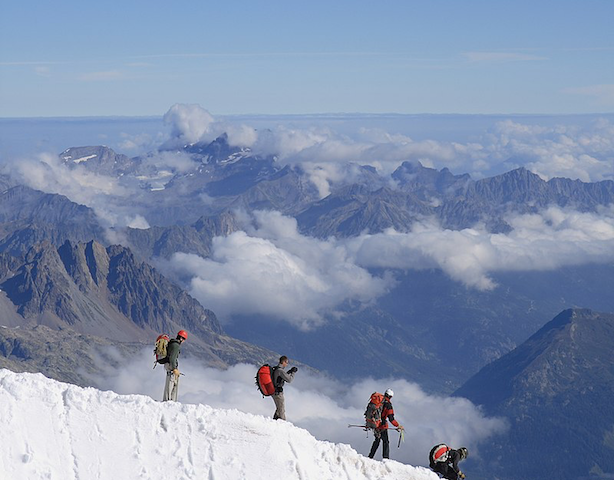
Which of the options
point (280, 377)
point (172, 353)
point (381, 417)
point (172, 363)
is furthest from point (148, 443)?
point (381, 417)

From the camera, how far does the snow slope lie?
1726 inches

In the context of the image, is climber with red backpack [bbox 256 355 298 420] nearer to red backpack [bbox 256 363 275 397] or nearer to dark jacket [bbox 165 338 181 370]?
red backpack [bbox 256 363 275 397]

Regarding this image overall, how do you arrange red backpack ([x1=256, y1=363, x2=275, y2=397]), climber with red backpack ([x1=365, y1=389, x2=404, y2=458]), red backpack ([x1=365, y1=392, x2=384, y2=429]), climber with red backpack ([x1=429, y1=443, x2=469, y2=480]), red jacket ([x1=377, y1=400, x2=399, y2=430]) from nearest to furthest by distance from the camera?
climber with red backpack ([x1=429, y1=443, x2=469, y2=480]) → red backpack ([x1=256, y1=363, x2=275, y2=397]) → red backpack ([x1=365, y1=392, x2=384, y2=429]) → climber with red backpack ([x1=365, y1=389, x2=404, y2=458]) → red jacket ([x1=377, y1=400, x2=399, y2=430])

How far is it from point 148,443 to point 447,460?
54.5ft

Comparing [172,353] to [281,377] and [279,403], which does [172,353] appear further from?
[281,377]

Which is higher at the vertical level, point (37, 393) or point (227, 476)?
point (37, 393)

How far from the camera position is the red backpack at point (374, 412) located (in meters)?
48.1

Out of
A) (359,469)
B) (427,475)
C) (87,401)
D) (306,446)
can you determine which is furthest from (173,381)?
(427,475)

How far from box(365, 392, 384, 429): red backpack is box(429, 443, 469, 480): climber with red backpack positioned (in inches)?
147

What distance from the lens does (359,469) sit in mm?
46969

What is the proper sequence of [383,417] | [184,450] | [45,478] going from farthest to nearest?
[383,417] < [184,450] < [45,478]

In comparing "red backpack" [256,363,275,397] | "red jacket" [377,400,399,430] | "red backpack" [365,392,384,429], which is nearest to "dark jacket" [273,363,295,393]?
"red backpack" [256,363,275,397]

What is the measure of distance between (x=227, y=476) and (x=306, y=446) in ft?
16.7

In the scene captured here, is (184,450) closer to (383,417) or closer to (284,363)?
(284,363)
